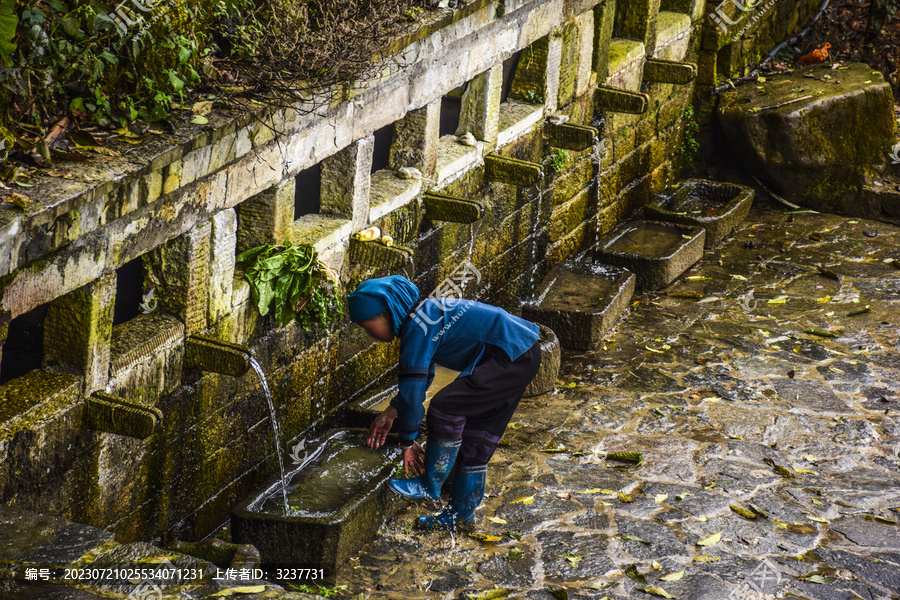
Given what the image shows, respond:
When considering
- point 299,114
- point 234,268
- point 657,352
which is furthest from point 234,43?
point 657,352

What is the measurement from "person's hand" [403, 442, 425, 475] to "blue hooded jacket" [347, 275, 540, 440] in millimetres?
108

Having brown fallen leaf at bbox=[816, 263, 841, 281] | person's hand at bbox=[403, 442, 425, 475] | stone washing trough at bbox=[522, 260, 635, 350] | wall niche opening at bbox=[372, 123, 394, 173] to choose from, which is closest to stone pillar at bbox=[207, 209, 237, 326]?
person's hand at bbox=[403, 442, 425, 475]

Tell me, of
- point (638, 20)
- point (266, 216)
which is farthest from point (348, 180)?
point (638, 20)

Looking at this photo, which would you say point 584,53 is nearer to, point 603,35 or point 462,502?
Result: point 603,35

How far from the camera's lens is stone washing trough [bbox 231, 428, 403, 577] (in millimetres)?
5168

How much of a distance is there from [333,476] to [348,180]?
169 cm

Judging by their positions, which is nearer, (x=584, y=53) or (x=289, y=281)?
(x=289, y=281)

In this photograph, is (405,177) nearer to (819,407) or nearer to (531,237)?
(531,237)

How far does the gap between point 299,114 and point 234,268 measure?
864 mm

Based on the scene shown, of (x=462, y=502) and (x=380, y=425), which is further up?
(x=380, y=425)

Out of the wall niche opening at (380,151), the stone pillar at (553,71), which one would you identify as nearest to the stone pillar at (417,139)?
the wall niche opening at (380,151)

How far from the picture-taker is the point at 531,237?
8.62 meters

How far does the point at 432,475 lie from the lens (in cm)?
547

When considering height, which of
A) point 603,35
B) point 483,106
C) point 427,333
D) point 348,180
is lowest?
point 427,333
